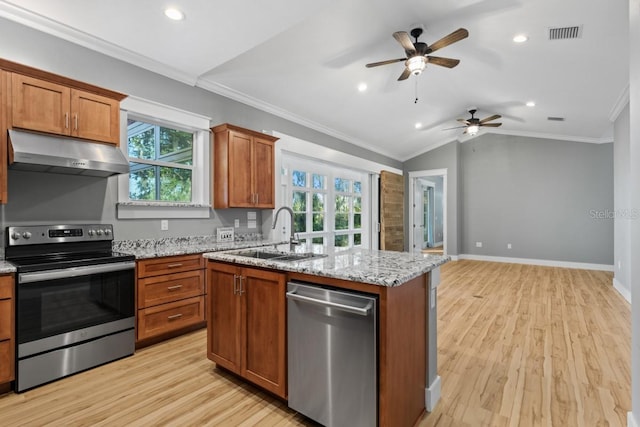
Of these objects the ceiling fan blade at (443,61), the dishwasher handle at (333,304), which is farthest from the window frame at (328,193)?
the dishwasher handle at (333,304)

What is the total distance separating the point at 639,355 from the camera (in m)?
1.56

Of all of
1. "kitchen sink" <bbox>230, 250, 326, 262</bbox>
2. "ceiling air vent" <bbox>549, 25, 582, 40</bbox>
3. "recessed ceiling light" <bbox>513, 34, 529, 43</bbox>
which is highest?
"recessed ceiling light" <bbox>513, 34, 529, 43</bbox>

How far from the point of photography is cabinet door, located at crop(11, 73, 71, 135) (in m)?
2.23

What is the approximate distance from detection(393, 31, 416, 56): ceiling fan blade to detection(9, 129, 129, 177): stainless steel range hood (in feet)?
8.90

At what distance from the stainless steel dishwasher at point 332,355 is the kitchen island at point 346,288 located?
0.05 m

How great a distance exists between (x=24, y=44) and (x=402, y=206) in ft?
24.2

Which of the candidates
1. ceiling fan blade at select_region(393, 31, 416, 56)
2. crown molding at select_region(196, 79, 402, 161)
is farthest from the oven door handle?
ceiling fan blade at select_region(393, 31, 416, 56)

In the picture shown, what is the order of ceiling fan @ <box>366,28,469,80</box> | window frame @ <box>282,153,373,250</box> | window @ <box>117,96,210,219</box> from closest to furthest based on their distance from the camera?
ceiling fan @ <box>366,28,469,80</box> < window @ <box>117,96,210,219</box> < window frame @ <box>282,153,373,250</box>

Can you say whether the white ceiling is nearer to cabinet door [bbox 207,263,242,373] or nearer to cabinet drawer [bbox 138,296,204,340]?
cabinet door [bbox 207,263,242,373]

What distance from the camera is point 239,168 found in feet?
12.5

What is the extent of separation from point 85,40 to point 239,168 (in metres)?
1.81

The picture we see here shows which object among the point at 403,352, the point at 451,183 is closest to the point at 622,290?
the point at 451,183

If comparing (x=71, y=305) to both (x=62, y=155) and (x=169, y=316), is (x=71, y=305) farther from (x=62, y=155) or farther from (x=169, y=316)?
(x=62, y=155)

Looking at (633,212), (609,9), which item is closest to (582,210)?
(609,9)
